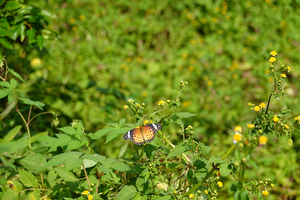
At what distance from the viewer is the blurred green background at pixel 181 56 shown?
3557 mm

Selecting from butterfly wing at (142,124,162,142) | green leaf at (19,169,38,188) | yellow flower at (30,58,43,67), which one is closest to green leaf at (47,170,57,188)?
green leaf at (19,169,38,188)

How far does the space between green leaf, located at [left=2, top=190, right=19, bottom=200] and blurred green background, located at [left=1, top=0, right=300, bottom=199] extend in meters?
1.84

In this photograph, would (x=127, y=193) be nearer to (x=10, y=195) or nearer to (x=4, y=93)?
(x=10, y=195)

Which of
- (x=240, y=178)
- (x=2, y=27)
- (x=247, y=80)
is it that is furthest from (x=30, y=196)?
(x=247, y=80)

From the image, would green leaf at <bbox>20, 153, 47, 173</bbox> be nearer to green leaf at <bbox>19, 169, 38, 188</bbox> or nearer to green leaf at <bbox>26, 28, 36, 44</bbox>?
green leaf at <bbox>19, 169, 38, 188</bbox>

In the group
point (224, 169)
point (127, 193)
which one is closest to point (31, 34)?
point (127, 193)

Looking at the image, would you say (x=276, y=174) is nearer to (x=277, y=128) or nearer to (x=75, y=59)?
(x=277, y=128)

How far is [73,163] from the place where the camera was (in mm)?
1064

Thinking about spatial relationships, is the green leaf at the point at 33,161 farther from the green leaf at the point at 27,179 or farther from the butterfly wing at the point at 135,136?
the butterfly wing at the point at 135,136

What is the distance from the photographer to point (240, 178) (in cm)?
94

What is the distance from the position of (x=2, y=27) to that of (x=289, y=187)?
302 centimetres

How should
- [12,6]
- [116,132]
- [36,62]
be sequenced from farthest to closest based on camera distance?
[36,62], [12,6], [116,132]

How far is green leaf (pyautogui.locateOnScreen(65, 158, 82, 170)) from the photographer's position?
3.43 ft

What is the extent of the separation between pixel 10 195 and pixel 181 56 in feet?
12.2
